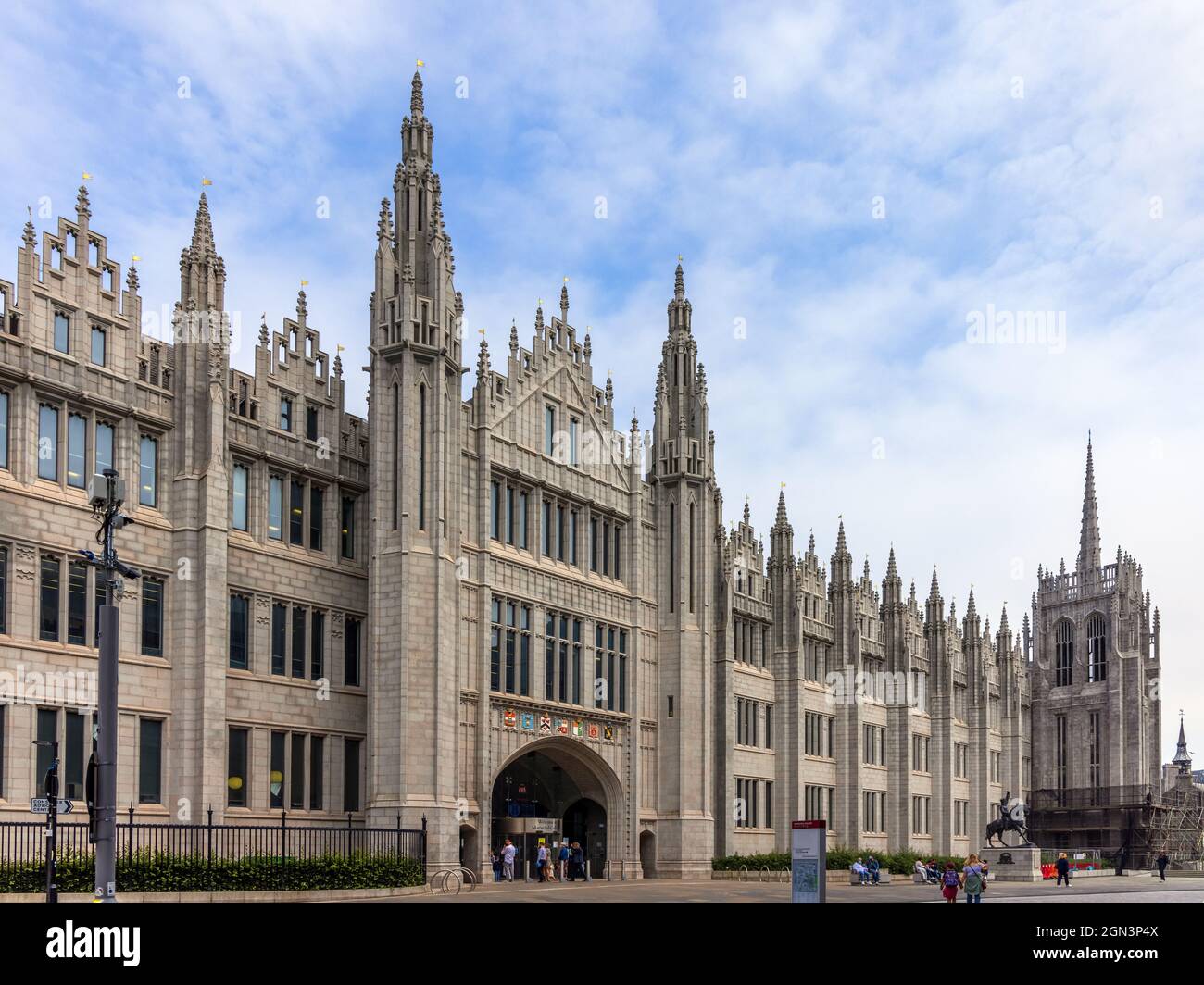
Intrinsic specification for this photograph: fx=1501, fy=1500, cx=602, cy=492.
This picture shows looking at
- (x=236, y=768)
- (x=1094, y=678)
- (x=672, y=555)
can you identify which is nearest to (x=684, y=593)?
(x=672, y=555)

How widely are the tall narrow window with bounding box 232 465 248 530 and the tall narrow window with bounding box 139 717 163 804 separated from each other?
6186 mm

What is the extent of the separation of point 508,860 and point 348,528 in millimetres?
11894

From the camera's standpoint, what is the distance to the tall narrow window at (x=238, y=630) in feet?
137

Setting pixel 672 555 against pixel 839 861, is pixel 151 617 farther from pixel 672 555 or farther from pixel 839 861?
pixel 839 861

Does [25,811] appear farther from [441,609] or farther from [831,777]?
[831,777]

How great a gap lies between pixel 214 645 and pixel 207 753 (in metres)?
2.87

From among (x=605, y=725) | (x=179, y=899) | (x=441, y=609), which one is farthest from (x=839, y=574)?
(x=179, y=899)

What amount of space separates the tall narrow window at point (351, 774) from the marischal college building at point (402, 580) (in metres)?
0.08

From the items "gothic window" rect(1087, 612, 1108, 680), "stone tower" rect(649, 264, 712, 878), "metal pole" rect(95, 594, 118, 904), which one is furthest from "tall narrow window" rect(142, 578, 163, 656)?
"gothic window" rect(1087, 612, 1108, 680)

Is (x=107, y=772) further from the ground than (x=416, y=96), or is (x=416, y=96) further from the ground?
(x=416, y=96)

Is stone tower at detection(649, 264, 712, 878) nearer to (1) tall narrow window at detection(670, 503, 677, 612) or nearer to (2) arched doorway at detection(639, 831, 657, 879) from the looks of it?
(1) tall narrow window at detection(670, 503, 677, 612)

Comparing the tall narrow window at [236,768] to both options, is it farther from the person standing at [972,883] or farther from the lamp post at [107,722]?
the person standing at [972,883]

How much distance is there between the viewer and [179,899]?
3406 cm

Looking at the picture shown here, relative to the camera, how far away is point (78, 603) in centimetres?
3797
